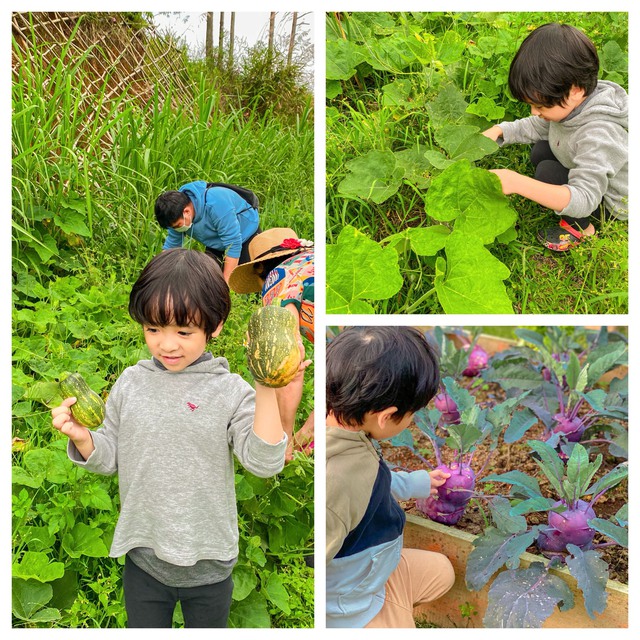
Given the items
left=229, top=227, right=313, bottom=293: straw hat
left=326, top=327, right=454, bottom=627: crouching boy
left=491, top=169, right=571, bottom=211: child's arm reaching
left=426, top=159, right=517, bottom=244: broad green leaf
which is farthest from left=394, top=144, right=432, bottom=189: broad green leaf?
left=326, top=327, right=454, bottom=627: crouching boy

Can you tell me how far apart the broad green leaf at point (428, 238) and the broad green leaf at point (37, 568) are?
1.32 meters

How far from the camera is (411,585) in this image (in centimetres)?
175

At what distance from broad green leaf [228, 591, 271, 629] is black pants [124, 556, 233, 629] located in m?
0.20

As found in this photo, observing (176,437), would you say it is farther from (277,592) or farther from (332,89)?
(332,89)

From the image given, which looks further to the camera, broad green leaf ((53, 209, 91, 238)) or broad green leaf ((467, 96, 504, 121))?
broad green leaf ((53, 209, 91, 238))

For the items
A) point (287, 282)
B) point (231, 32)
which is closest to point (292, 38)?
point (231, 32)

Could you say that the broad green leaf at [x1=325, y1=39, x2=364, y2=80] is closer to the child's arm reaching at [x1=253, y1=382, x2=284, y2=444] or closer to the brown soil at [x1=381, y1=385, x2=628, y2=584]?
the brown soil at [x1=381, y1=385, x2=628, y2=584]

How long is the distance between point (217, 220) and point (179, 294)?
1081 millimetres

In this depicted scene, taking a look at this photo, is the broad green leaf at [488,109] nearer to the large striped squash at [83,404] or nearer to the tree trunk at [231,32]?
the tree trunk at [231,32]

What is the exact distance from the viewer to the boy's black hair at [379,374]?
1604 millimetres

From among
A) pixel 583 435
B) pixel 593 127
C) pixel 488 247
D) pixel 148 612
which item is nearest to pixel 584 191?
pixel 593 127

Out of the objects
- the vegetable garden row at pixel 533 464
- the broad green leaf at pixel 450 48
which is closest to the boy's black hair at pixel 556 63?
the broad green leaf at pixel 450 48

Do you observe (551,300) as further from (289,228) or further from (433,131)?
(289,228)

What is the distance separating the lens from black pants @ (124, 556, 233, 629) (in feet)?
4.97
